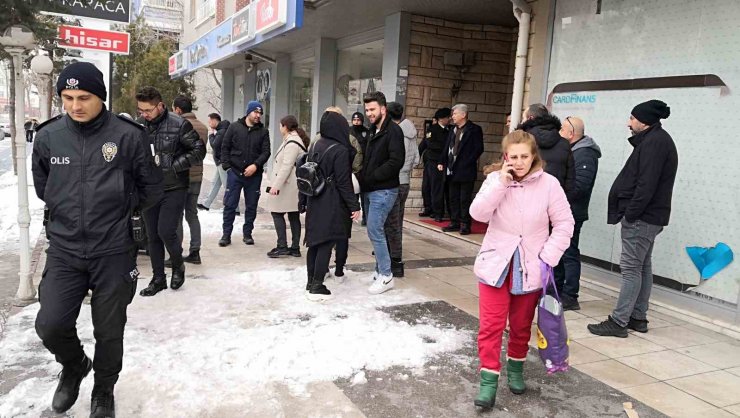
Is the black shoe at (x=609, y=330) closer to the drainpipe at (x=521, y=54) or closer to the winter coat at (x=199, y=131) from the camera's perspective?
the drainpipe at (x=521, y=54)

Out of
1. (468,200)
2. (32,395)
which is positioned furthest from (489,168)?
(468,200)

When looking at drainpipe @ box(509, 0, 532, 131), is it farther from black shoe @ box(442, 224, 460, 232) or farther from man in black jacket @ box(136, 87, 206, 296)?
man in black jacket @ box(136, 87, 206, 296)

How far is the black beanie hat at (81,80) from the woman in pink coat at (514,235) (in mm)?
2006

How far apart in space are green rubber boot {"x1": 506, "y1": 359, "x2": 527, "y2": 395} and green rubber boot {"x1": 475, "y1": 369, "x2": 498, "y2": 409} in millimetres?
278

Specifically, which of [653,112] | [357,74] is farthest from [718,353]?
[357,74]

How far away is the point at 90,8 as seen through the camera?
711 centimetres

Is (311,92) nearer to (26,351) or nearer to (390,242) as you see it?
(390,242)

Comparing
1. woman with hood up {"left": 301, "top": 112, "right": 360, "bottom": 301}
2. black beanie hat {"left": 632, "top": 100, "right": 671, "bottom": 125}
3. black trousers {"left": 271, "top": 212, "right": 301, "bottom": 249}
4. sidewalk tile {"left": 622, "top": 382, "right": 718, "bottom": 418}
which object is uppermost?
black beanie hat {"left": 632, "top": 100, "right": 671, "bottom": 125}

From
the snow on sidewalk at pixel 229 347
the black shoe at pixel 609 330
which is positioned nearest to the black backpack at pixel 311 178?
the snow on sidewalk at pixel 229 347

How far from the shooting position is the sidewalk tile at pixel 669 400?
11.0 feet

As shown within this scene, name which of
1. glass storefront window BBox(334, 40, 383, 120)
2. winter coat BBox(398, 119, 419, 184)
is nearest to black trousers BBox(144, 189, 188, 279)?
winter coat BBox(398, 119, 419, 184)

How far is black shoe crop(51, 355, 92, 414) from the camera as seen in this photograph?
119 inches

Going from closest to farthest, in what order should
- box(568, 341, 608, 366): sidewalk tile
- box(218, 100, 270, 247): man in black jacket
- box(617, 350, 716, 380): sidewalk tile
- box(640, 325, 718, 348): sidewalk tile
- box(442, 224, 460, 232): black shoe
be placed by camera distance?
box(617, 350, 716, 380): sidewalk tile → box(568, 341, 608, 366): sidewalk tile → box(640, 325, 718, 348): sidewalk tile → box(218, 100, 270, 247): man in black jacket → box(442, 224, 460, 232): black shoe

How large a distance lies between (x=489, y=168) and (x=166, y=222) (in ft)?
10.1
